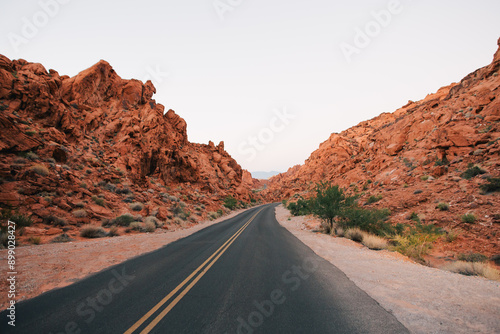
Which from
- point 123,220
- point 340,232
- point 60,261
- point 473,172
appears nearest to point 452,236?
point 340,232

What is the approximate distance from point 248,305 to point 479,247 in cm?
997

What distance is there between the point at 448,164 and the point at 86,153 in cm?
3291

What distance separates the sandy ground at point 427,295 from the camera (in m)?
3.17

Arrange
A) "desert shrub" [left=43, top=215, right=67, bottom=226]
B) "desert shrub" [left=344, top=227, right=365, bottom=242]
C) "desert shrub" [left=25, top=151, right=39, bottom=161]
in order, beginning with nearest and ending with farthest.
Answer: "desert shrub" [left=43, top=215, right=67, bottom=226] → "desert shrub" [left=344, top=227, right=365, bottom=242] → "desert shrub" [left=25, top=151, right=39, bottom=161]

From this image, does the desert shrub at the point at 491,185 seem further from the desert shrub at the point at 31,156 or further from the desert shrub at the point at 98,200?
the desert shrub at the point at 31,156

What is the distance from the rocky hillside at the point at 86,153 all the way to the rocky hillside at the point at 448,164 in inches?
727

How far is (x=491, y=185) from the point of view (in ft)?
33.0

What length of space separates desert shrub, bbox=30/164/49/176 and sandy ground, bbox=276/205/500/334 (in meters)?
17.2

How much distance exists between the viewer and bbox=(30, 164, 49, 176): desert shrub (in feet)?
38.7

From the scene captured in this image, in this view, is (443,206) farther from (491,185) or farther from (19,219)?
(19,219)

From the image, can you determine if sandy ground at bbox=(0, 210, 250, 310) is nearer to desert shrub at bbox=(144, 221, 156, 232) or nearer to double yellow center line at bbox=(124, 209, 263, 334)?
double yellow center line at bbox=(124, 209, 263, 334)

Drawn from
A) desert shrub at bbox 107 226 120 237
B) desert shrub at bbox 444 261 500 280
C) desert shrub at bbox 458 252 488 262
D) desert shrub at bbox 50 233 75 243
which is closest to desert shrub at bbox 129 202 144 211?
desert shrub at bbox 107 226 120 237

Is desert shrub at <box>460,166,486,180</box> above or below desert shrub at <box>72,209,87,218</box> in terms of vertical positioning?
above

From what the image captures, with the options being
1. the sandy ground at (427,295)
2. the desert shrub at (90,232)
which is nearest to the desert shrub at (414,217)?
the sandy ground at (427,295)
